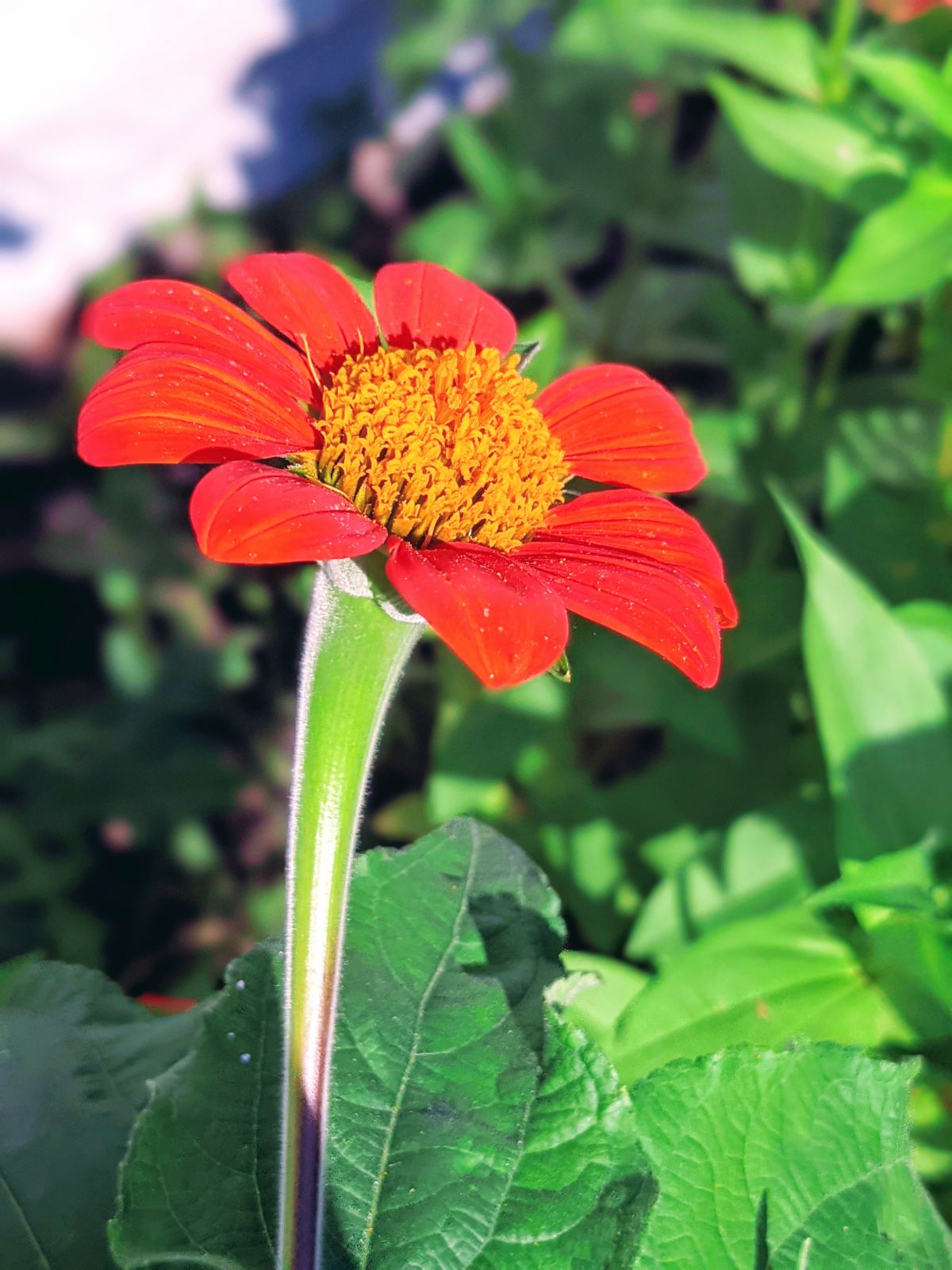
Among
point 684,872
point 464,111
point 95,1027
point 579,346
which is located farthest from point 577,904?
point 464,111

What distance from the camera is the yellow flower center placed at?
1.56 feet

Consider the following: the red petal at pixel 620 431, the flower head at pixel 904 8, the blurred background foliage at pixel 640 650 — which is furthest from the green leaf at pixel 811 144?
the red petal at pixel 620 431

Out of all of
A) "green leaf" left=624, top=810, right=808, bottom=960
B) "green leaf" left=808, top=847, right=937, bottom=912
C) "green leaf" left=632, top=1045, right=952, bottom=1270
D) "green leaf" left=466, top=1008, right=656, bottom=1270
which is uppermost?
"green leaf" left=466, top=1008, right=656, bottom=1270

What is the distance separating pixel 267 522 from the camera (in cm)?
41

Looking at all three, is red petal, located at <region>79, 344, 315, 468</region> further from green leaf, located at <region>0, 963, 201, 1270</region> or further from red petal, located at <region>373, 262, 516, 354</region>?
green leaf, located at <region>0, 963, 201, 1270</region>

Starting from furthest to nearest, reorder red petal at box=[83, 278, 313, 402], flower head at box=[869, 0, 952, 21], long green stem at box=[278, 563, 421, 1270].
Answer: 1. flower head at box=[869, 0, 952, 21]
2. red petal at box=[83, 278, 313, 402]
3. long green stem at box=[278, 563, 421, 1270]

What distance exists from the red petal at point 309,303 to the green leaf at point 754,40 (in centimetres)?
45

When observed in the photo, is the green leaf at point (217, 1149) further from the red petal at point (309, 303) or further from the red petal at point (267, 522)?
the red petal at point (309, 303)

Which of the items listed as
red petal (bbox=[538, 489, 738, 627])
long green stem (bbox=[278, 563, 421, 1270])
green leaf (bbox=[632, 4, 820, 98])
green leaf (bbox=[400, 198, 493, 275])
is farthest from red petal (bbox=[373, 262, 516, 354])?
green leaf (bbox=[400, 198, 493, 275])

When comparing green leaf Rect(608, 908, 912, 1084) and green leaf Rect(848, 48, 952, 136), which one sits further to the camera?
green leaf Rect(848, 48, 952, 136)

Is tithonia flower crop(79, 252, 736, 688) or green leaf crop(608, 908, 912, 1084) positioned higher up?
tithonia flower crop(79, 252, 736, 688)

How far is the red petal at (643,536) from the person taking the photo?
0.50 metres

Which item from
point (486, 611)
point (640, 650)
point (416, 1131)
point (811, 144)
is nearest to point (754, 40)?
point (811, 144)

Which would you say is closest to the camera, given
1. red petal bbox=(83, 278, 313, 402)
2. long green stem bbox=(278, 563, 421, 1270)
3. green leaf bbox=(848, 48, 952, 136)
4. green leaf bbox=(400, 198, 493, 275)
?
long green stem bbox=(278, 563, 421, 1270)
